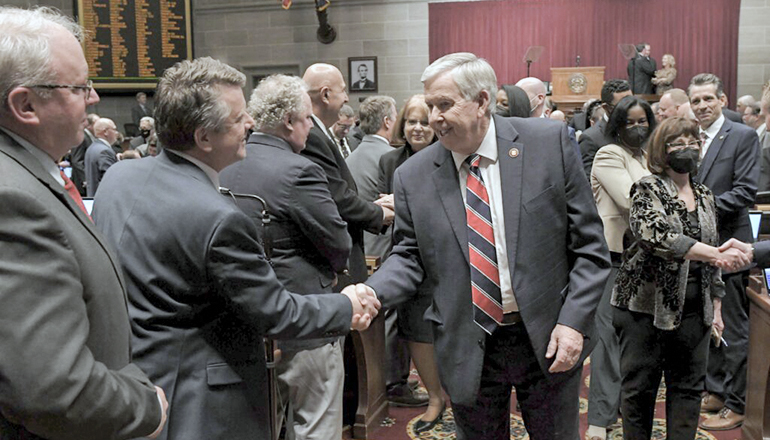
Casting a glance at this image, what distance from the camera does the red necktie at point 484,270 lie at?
2.17 meters

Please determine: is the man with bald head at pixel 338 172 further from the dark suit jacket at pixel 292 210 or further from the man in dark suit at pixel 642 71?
the man in dark suit at pixel 642 71

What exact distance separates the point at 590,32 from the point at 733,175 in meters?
9.34

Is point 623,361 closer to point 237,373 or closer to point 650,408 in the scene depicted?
point 650,408

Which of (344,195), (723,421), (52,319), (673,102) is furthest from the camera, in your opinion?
(673,102)

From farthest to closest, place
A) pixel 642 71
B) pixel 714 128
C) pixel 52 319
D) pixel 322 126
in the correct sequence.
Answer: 1. pixel 642 71
2. pixel 714 128
3. pixel 322 126
4. pixel 52 319

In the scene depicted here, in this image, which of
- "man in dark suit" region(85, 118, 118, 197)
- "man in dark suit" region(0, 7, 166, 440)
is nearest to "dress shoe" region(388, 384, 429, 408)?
"man in dark suit" region(0, 7, 166, 440)

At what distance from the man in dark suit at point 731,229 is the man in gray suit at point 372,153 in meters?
1.74

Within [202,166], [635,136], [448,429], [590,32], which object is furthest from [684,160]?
[590,32]

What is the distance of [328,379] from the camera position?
9.27 feet

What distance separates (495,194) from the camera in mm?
2191

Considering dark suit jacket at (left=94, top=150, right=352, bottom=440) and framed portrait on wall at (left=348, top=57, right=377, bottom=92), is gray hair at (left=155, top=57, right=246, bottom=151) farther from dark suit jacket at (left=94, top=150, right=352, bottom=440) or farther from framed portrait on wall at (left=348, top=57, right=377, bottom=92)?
framed portrait on wall at (left=348, top=57, right=377, bottom=92)

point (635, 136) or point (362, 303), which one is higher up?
point (635, 136)

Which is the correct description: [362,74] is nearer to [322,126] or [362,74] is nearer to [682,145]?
[322,126]

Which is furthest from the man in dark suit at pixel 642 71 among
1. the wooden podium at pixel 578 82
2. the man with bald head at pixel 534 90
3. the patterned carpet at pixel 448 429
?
the patterned carpet at pixel 448 429
